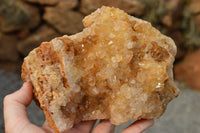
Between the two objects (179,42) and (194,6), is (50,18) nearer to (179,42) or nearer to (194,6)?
(179,42)

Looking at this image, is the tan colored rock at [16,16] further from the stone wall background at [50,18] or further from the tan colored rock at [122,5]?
the tan colored rock at [122,5]

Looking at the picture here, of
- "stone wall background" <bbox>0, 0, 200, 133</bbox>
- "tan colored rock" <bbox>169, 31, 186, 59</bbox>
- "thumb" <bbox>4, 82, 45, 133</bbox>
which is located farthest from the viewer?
"tan colored rock" <bbox>169, 31, 186, 59</bbox>

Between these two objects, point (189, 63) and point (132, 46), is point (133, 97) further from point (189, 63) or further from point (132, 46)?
point (189, 63)

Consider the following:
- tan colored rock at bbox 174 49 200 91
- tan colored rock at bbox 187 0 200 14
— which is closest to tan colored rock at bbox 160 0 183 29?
tan colored rock at bbox 187 0 200 14

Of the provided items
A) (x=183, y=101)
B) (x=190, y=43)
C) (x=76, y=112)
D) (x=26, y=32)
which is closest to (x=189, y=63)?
(x=190, y=43)

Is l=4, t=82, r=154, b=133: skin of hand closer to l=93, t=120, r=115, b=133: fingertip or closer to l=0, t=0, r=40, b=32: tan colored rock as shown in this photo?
l=93, t=120, r=115, b=133: fingertip

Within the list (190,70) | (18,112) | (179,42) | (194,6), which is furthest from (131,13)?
(18,112)
